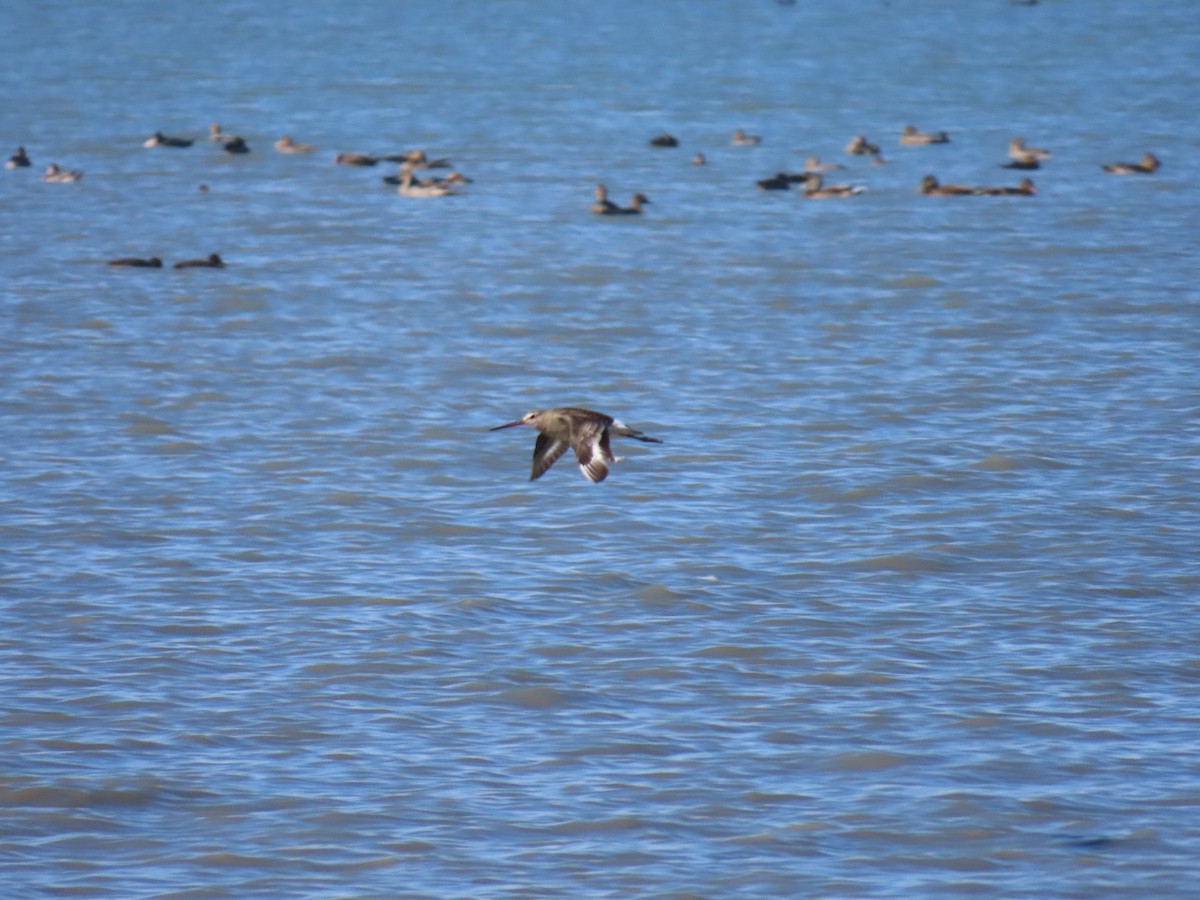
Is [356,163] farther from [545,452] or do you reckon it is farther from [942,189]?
[545,452]

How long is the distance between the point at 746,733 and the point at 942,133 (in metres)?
31.3

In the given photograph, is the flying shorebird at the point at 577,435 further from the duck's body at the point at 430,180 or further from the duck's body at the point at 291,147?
the duck's body at the point at 291,147

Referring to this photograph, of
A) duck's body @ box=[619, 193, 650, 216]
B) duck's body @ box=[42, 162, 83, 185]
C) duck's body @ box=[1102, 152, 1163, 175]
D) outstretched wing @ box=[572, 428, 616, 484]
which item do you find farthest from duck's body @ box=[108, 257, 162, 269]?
duck's body @ box=[1102, 152, 1163, 175]

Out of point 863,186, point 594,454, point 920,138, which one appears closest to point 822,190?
point 863,186

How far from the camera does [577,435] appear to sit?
12445 millimetres

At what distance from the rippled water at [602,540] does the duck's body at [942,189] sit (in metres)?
0.27

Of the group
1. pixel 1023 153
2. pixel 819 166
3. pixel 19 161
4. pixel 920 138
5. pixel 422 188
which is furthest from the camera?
pixel 920 138

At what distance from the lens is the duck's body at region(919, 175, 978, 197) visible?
114ft

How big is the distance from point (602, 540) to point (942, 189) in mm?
20176

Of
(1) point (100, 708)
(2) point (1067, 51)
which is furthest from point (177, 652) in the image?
(2) point (1067, 51)

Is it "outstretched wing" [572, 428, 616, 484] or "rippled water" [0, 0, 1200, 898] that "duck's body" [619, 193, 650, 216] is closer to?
"rippled water" [0, 0, 1200, 898]

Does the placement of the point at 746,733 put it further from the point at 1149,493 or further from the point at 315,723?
the point at 1149,493

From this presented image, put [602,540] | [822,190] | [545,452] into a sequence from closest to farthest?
[545,452] → [602,540] → [822,190]

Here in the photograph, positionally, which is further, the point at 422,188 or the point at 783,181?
the point at 422,188
